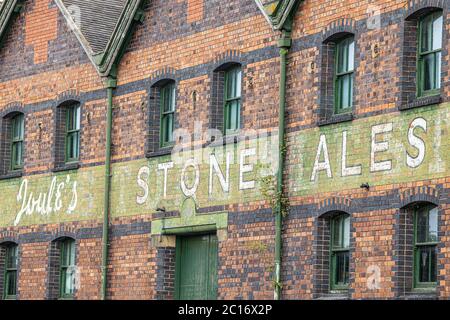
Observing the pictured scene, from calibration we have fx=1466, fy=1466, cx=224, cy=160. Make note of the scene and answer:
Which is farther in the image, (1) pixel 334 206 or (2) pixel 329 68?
(2) pixel 329 68

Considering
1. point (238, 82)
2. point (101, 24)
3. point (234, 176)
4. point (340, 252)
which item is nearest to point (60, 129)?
point (101, 24)

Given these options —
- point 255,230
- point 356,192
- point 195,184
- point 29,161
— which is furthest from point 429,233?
point 29,161

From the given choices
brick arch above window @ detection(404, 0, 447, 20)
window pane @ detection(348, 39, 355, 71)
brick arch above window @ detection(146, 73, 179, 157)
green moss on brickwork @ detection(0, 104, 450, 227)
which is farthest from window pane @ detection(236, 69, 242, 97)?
brick arch above window @ detection(404, 0, 447, 20)

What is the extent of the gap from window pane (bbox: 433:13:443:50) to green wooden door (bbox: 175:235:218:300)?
7.51m

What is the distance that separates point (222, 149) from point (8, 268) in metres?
9.22

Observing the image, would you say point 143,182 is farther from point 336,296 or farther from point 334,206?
point 336,296

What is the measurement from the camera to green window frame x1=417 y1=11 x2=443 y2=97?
88.0 ft

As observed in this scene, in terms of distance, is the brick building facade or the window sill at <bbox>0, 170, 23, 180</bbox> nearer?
the brick building facade

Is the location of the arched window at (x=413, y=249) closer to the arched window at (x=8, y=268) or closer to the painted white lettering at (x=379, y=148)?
the painted white lettering at (x=379, y=148)

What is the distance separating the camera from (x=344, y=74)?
29.0 metres

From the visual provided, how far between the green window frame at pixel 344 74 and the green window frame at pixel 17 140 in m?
11.8

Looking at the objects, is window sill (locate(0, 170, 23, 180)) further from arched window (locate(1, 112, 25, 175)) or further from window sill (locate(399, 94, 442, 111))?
window sill (locate(399, 94, 442, 111))

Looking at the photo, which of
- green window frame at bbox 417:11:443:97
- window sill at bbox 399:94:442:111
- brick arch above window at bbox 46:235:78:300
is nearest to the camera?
window sill at bbox 399:94:442:111

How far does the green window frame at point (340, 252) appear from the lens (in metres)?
28.4
